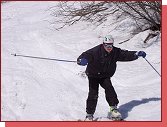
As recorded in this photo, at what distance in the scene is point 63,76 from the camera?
939 cm

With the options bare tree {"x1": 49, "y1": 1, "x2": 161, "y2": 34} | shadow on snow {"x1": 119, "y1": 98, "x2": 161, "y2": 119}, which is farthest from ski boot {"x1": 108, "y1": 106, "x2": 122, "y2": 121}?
bare tree {"x1": 49, "y1": 1, "x2": 161, "y2": 34}

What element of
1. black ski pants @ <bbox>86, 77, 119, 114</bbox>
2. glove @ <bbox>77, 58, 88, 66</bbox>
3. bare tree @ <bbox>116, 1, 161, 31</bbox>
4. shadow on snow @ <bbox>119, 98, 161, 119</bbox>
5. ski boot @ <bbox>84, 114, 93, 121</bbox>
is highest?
bare tree @ <bbox>116, 1, 161, 31</bbox>

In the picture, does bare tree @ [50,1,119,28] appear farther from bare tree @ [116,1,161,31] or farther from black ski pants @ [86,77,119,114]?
black ski pants @ [86,77,119,114]

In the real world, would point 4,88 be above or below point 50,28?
below

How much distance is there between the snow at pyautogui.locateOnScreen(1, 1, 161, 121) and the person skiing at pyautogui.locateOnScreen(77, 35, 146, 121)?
351mm

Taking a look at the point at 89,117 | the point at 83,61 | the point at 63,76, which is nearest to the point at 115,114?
the point at 89,117

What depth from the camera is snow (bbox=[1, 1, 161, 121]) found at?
7.67m

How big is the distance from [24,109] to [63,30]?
211 inches

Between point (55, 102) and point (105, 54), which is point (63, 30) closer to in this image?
point (55, 102)

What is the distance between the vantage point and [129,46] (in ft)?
36.6

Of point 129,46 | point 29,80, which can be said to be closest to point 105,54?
point 29,80

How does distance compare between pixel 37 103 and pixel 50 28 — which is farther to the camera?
pixel 50 28

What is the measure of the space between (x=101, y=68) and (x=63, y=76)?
2365mm

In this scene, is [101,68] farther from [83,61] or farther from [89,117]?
[89,117]
